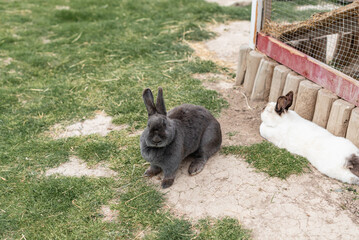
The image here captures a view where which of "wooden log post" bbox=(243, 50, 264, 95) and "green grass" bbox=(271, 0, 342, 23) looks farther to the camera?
"green grass" bbox=(271, 0, 342, 23)

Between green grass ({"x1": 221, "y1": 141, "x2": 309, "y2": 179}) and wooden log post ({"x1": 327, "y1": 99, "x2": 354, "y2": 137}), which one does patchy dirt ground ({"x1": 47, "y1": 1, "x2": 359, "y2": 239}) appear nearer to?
green grass ({"x1": 221, "y1": 141, "x2": 309, "y2": 179})

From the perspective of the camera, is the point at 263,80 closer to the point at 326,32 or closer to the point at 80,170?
the point at 326,32

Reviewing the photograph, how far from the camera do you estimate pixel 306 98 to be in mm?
4199

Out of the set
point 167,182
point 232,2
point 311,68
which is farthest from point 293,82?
point 232,2

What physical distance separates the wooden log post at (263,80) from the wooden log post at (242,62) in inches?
14.5

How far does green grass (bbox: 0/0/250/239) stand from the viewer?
322 cm

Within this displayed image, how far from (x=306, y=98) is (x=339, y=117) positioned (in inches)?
17.9

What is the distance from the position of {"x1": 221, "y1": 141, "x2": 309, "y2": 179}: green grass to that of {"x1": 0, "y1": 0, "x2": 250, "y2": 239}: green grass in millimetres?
822

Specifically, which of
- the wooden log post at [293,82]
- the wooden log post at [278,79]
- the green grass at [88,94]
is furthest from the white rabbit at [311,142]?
the green grass at [88,94]

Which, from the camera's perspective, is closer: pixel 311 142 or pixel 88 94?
pixel 311 142

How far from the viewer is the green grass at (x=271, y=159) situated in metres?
3.64

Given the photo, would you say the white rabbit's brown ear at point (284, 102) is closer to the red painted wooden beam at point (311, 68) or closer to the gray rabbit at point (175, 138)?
the red painted wooden beam at point (311, 68)

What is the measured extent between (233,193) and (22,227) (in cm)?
178

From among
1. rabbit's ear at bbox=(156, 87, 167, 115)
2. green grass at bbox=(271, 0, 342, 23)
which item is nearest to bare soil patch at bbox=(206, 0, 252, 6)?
green grass at bbox=(271, 0, 342, 23)
